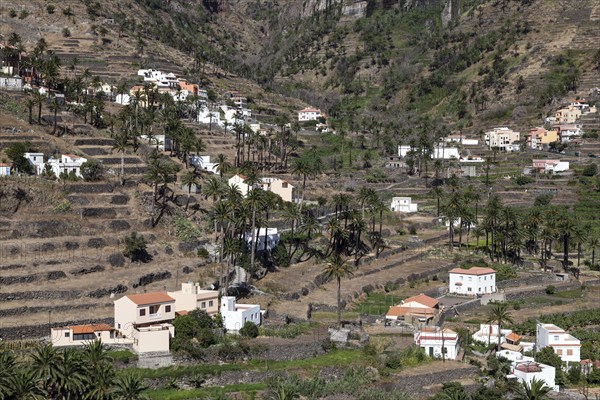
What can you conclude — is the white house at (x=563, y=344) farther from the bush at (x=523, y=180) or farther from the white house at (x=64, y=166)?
the bush at (x=523, y=180)

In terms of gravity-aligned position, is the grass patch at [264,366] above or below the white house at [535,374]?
above

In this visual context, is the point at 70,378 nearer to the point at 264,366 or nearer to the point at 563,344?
the point at 264,366

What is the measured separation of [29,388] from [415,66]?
543 ft

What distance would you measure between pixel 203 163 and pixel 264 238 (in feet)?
76.6

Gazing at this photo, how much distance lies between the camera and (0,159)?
78438 mm

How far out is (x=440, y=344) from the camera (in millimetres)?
58344

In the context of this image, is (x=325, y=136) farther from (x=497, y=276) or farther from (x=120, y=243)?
(x=120, y=243)

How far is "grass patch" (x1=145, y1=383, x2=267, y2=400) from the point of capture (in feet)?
159

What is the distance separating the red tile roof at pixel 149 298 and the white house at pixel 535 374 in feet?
72.2

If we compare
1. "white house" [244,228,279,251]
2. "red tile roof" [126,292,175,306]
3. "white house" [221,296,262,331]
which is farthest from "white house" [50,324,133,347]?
"white house" [244,228,279,251]

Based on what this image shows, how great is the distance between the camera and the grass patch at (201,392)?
48.4 meters

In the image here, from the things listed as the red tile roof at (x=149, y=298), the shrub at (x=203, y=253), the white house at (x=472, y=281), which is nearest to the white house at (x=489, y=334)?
the white house at (x=472, y=281)

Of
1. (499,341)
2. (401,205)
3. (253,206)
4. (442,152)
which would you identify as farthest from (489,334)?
(442,152)

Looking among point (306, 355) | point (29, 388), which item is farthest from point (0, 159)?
point (29, 388)
